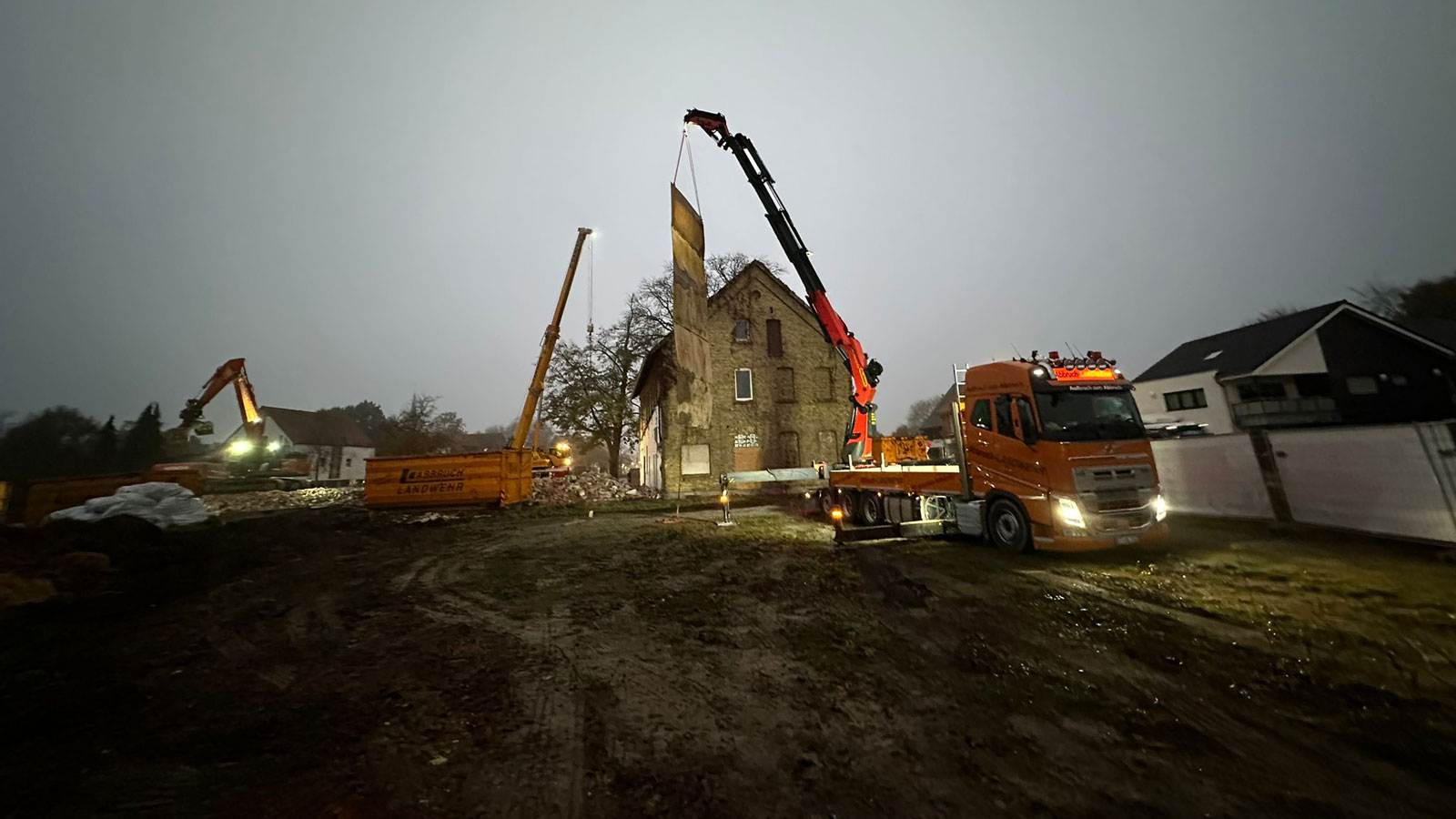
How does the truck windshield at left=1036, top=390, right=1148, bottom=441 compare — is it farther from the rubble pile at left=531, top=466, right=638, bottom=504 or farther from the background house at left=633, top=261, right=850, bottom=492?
the rubble pile at left=531, top=466, right=638, bottom=504

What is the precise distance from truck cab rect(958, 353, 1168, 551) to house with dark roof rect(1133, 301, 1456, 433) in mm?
21414

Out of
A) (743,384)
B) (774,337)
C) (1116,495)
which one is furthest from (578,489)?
(1116,495)

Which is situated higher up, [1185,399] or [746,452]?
[1185,399]

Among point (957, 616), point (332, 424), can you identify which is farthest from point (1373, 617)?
point (332, 424)

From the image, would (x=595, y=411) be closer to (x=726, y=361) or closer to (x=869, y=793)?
(x=726, y=361)

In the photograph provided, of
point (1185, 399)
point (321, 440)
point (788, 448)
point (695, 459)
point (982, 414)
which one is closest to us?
point (982, 414)

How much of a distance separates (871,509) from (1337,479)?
798 cm

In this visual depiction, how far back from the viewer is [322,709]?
10.1 feet

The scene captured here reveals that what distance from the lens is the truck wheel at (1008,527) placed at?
751 cm

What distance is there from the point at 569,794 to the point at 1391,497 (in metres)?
12.8

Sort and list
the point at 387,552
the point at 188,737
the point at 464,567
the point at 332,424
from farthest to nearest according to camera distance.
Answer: the point at 332,424
the point at 387,552
the point at 464,567
the point at 188,737

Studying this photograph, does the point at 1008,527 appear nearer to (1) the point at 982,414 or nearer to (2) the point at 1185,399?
(1) the point at 982,414

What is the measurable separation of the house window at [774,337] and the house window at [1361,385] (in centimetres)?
2703

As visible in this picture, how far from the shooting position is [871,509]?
11.2m
